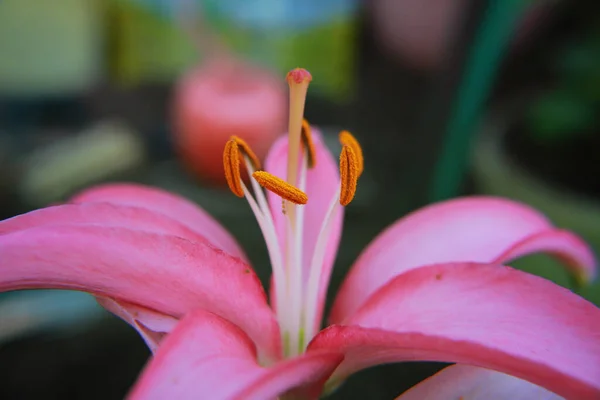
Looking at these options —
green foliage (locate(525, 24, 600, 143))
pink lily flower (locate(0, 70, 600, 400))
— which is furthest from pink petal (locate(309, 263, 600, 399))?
green foliage (locate(525, 24, 600, 143))

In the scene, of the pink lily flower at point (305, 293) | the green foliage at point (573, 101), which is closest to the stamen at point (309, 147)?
the pink lily flower at point (305, 293)

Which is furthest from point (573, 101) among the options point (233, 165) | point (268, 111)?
point (233, 165)

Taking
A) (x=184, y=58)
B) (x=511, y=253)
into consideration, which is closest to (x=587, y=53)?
(x=511, y=253)

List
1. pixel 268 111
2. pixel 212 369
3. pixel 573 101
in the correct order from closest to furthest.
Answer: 1. pixel 212 369
2. pixel 573 101
3. pixel 268 111

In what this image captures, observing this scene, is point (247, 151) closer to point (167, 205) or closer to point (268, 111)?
point (167, 205)

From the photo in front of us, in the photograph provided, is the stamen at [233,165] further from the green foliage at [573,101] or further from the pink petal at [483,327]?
the green foliage at [573,101]

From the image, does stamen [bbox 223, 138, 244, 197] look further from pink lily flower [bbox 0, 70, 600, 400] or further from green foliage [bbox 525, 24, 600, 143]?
green foliage [bbox 525, 24, 600, 143]
